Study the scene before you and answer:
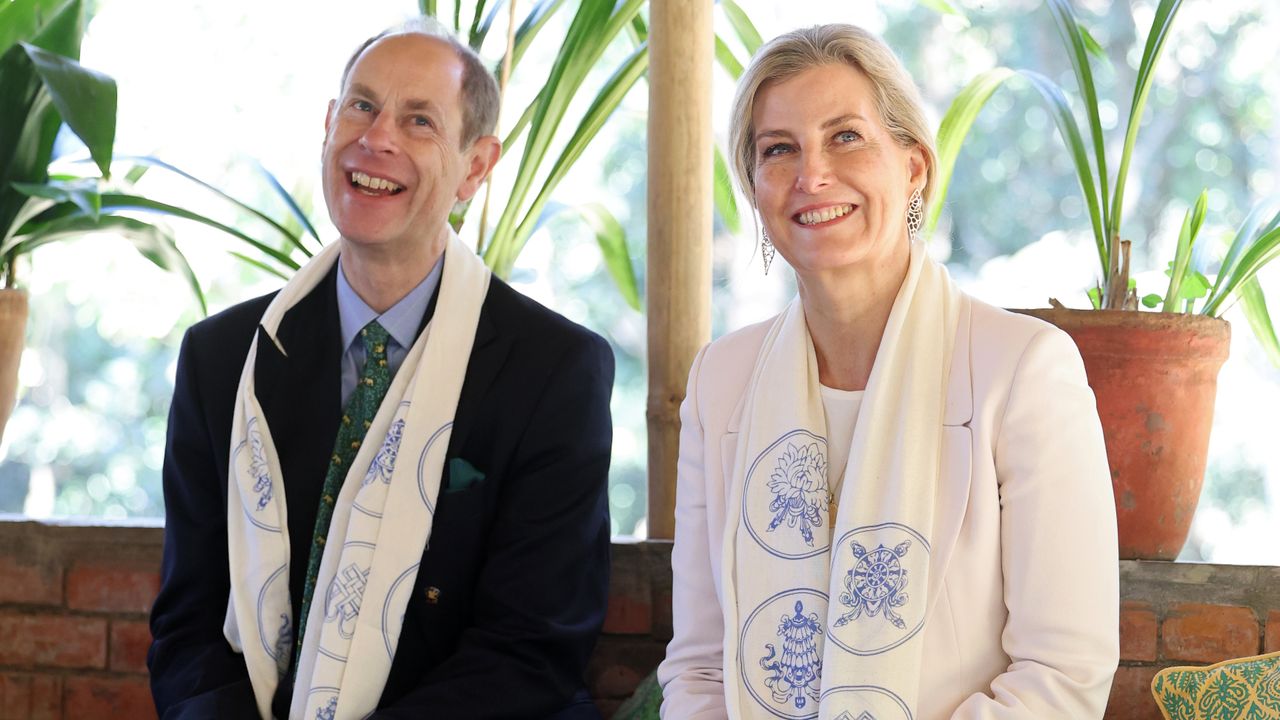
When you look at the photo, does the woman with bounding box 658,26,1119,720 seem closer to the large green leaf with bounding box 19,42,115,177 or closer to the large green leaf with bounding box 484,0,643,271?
the large green leaf with bounding box 484,0,643,271

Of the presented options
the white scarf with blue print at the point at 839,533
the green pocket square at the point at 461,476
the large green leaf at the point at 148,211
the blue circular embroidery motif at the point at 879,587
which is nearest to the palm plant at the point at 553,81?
the large green leaf at the point at 148,211

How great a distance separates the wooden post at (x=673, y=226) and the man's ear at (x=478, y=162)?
0.30 meters

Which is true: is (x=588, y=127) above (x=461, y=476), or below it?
above

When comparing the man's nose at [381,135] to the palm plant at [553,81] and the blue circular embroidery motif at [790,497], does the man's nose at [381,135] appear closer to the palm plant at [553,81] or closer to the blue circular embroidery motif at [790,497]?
the palm plant at [553,81]

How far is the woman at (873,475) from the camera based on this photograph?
1.35 m

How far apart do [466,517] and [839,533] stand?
61cm

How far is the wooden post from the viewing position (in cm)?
210

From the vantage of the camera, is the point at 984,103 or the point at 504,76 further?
the point at 504,76

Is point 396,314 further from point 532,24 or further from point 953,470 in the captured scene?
point 953,470

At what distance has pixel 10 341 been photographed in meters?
2.18

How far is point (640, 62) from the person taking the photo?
84.7 inches

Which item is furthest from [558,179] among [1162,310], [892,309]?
[1162,310]

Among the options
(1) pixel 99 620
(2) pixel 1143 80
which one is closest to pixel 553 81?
(2) pixel 1143 80

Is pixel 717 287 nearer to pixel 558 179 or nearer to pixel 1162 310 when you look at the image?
pixel 558 179
